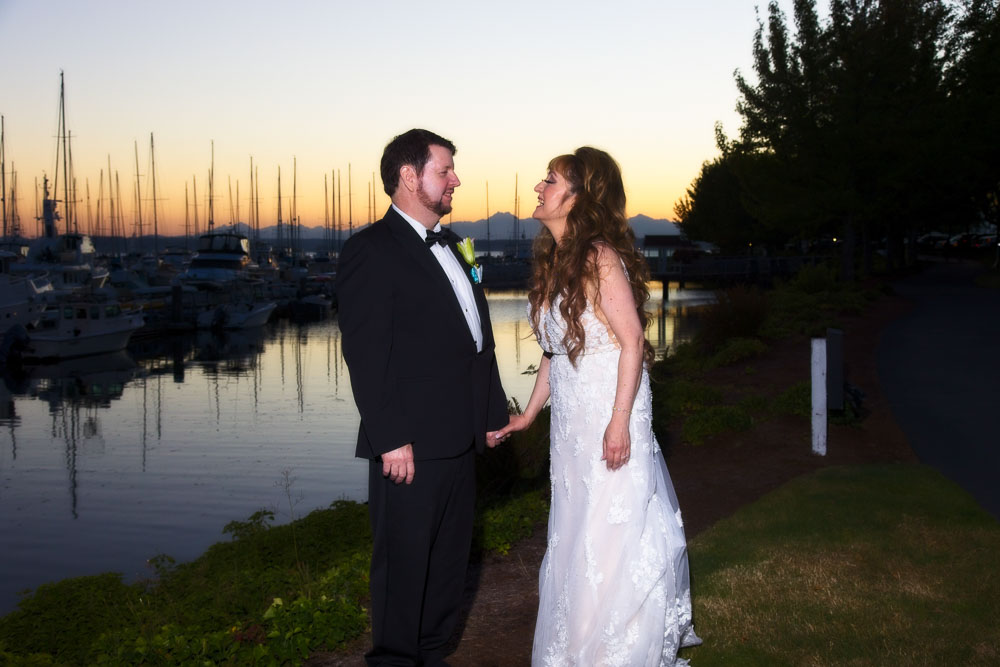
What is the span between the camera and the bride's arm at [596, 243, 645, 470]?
13.8ft

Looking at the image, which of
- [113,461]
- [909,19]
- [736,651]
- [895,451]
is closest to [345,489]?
[113,461]

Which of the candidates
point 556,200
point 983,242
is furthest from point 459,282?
point 983,242

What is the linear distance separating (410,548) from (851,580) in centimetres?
294

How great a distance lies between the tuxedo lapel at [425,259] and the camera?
4.23 metres

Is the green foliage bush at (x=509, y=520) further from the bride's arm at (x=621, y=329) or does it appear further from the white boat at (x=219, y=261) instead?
the white boat at (x=219, y=261)

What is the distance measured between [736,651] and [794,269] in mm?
60227

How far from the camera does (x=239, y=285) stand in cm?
6194

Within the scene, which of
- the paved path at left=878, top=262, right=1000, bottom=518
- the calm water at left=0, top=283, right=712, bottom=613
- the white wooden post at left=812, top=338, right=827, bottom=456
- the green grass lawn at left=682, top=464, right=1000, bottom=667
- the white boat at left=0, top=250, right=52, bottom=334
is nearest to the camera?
the green grass lawn at left=682, top=464, right=1000, bottom=667

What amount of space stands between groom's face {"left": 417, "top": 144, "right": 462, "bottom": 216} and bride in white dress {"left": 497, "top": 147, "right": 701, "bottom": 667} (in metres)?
0.41

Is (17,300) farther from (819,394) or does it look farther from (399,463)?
(399,463)

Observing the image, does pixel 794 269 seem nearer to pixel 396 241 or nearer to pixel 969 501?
pixel 969 501

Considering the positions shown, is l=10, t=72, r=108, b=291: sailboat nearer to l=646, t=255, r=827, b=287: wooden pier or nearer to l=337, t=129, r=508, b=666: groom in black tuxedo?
l=646, t=255, r=827, b=287: wooden pier

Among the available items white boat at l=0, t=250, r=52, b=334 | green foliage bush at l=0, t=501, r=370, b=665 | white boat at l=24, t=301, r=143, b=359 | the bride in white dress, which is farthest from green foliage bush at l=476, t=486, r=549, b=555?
white boat at l=0, t=250, r=52, b=334

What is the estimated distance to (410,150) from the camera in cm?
420
